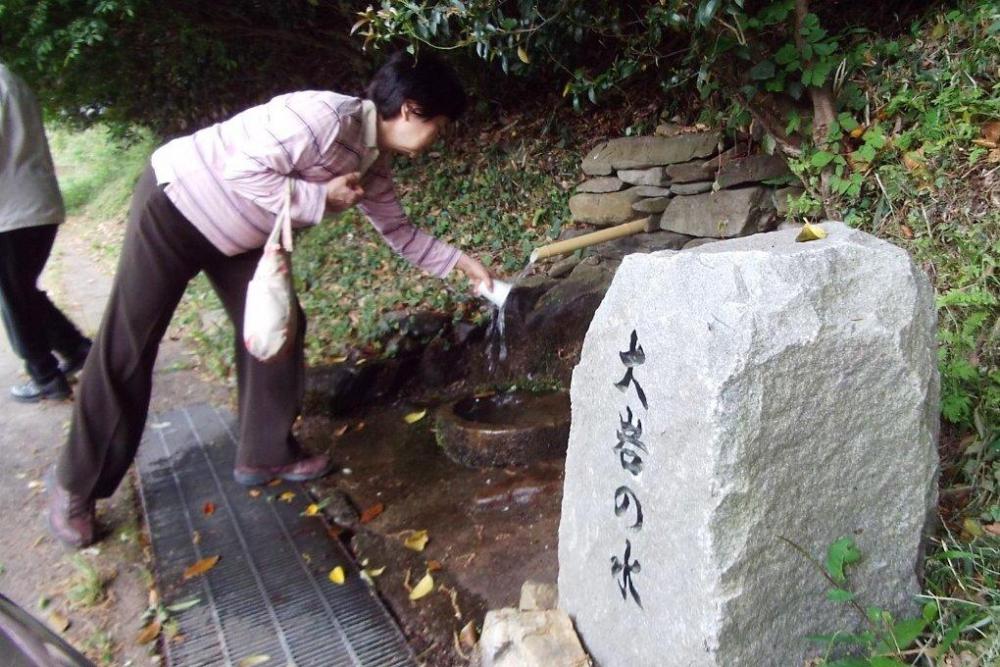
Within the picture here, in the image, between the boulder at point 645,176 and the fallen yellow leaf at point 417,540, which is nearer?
the fallen yellow leaf at point 417,540

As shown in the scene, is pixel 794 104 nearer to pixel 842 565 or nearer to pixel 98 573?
pixel 842 565

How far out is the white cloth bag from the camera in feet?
8.05

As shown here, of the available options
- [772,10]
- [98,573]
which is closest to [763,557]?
[98,573]

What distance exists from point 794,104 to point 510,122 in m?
2.76

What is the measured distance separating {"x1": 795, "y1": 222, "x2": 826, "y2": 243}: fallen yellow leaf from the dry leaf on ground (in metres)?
2.00

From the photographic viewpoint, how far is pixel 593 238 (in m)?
3.95

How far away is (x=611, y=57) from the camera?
16.5ft

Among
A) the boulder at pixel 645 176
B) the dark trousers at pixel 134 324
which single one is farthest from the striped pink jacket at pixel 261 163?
the boulder at pixel 645 176

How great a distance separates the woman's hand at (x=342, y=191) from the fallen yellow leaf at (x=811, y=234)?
4.69ft

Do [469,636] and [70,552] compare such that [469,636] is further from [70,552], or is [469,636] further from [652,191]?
[652,191]

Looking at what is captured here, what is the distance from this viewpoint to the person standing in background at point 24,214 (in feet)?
11.8

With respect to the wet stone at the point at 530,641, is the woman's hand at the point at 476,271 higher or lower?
higher

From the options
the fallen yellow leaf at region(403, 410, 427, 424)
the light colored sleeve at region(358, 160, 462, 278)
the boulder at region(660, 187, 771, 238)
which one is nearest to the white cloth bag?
the light colored sleeve at region(358, 160, 462, 278)

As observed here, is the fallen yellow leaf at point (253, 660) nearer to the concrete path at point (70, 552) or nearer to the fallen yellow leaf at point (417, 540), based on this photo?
the concrete path at point (70, 552)
